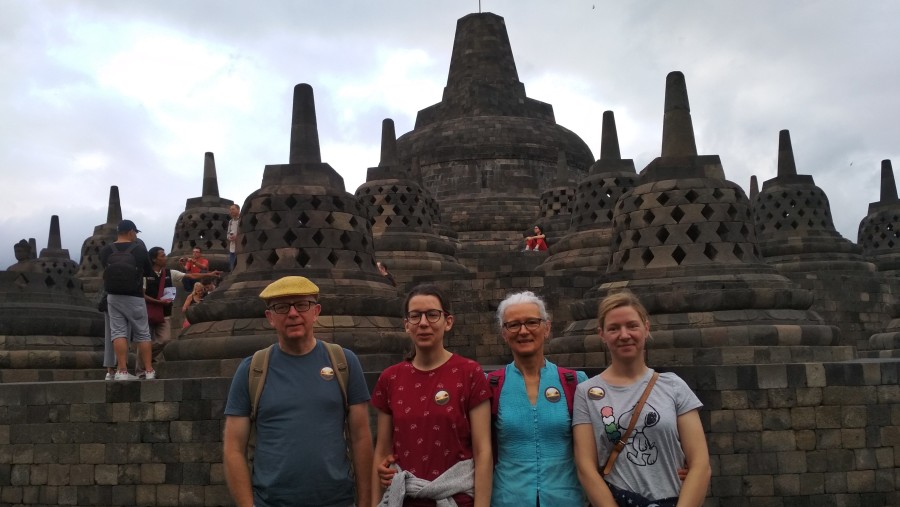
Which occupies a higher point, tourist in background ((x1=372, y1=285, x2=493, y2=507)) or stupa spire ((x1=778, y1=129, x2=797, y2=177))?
stupa spire ((x1=778, y1=129, x2=797, y2=177))

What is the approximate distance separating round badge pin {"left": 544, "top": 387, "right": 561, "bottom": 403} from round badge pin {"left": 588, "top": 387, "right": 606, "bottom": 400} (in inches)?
5.5

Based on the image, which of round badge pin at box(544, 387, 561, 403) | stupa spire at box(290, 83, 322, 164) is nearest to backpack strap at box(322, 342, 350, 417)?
round badge pin at box(544, 387, 561, 403)

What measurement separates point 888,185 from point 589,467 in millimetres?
21736

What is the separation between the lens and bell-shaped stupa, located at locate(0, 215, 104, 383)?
11.9m

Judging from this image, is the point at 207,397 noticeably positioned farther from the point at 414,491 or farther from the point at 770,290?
the point at 770,290

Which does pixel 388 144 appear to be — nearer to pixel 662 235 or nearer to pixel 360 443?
pixel 662 235

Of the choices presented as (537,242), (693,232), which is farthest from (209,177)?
(693,232)

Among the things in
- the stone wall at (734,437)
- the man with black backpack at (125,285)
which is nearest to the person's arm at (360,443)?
the stone wall at (734,437)

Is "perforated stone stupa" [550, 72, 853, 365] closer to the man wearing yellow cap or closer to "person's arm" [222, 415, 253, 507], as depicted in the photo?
the man wearing yellow cap

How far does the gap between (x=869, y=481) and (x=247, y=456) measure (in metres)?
6.49

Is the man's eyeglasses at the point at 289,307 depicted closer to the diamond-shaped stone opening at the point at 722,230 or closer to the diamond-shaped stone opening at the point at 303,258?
the diamond-shaped stone opening at the point at 303,258

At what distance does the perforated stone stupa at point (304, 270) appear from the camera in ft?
30.9

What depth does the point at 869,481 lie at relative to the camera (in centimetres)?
796

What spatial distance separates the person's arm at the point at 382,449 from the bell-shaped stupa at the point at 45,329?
967 cm
